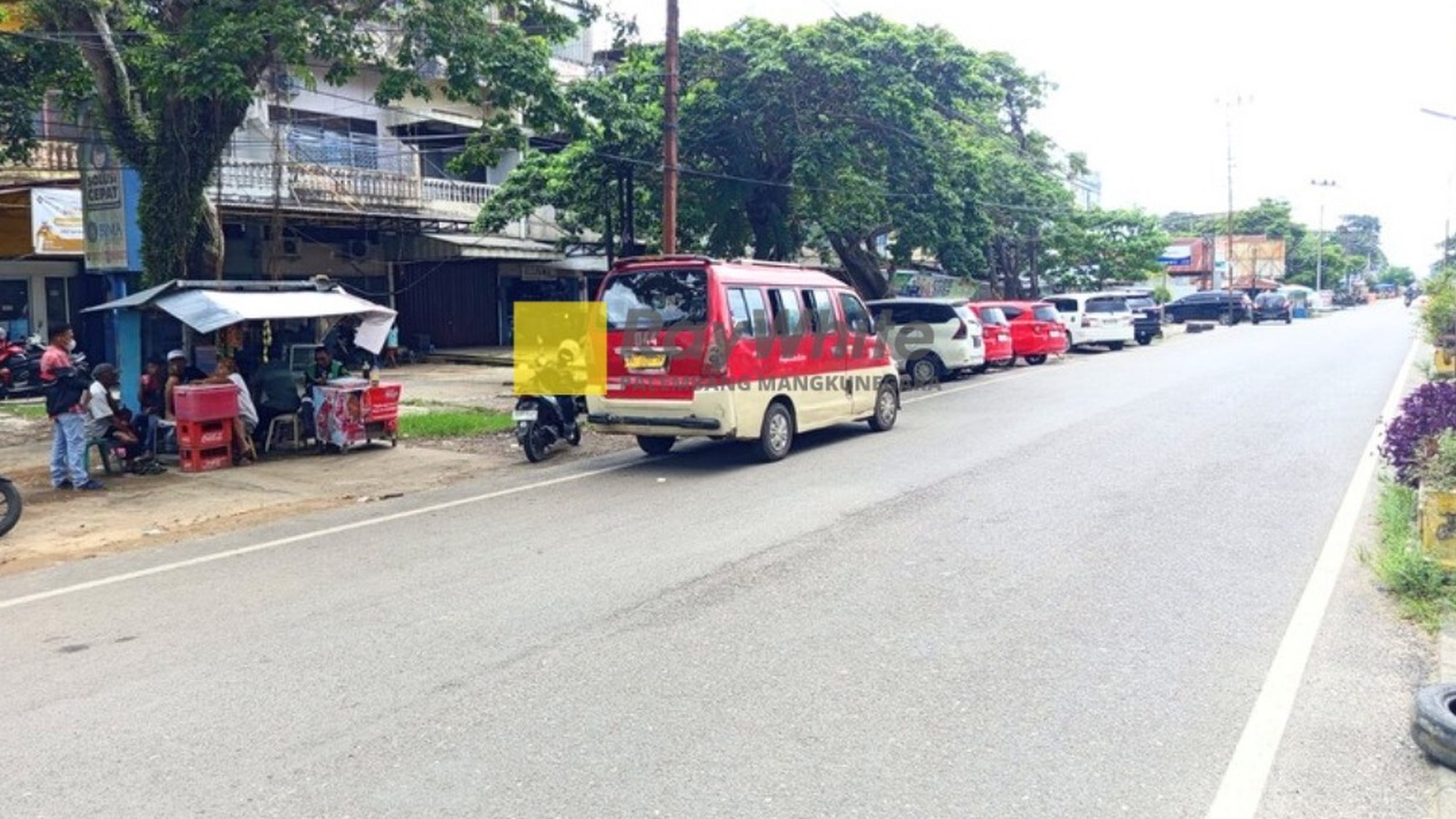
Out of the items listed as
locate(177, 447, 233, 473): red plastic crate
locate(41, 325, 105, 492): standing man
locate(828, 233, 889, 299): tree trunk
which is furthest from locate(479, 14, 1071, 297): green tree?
locate(41, 325, 105, 492): standing man

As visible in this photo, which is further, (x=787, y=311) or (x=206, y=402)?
(x=787, y=311)

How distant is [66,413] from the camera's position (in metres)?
10.7

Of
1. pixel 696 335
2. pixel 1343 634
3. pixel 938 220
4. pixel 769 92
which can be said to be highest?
pixel 769 92

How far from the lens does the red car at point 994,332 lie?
23891mm

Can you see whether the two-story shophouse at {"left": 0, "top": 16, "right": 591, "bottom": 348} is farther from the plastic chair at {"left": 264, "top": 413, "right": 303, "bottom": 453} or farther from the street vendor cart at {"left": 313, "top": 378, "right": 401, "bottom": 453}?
the street vendor cart at {"left": 313, "top": 378, "right": 401, "bottom": 453}

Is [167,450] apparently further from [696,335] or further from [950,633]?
[950,633]

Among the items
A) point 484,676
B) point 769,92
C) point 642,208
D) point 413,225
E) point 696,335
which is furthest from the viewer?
point 413,225

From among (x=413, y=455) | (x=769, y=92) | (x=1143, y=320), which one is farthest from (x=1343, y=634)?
(x=1143, y=320)

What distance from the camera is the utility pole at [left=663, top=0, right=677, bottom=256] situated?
16.0 meters

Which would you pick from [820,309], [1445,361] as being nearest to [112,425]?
[820,309]

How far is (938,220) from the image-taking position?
24047 mm

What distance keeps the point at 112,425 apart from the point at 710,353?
6547 mm

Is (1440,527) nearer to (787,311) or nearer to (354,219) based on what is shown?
(787,311)

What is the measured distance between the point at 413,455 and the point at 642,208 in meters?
12.0
